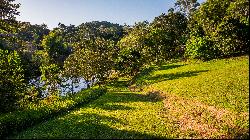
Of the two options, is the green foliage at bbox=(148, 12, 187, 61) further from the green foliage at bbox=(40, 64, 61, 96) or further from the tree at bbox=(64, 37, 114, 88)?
the green foliage at bbox=(40, 64, 61, 96)

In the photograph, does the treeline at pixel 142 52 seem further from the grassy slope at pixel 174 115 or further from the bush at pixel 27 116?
the grassy slope at pixel 174 115

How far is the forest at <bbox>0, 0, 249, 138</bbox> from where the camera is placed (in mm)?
38594

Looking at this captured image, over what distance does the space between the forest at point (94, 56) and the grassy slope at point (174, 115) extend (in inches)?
208

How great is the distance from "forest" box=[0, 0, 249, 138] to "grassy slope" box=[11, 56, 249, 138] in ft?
17.4

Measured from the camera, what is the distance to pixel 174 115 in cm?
3450

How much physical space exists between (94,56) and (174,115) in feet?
144

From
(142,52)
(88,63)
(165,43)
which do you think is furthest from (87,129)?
(165,43)

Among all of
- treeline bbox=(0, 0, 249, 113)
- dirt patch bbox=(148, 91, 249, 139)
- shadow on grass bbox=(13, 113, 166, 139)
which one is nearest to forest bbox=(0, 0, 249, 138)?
treeline bbox=(0, 0, 249, 113)

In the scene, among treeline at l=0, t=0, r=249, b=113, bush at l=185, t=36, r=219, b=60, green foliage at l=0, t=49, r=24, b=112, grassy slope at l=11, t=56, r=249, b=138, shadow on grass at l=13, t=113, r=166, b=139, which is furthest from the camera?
bush at l=185, t=36, r=219, b=60

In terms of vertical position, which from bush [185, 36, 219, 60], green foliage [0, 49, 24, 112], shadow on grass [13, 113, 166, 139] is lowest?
shadow on grass [13, 113, 166, 139]

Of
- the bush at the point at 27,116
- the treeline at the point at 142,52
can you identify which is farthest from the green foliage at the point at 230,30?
the bush at the point at 27,116

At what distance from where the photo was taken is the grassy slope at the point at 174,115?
27.3 metres

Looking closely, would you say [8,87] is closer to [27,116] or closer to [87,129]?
[27,116]

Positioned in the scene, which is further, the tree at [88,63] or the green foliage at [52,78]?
the tree at [88,63]
